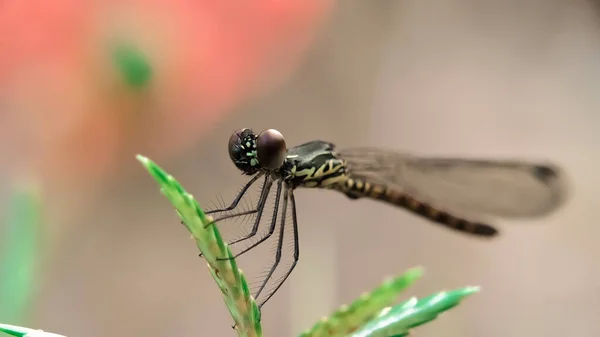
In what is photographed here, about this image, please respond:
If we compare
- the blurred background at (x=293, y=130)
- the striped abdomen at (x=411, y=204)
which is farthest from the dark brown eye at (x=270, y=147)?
the blurred background at (x=293, y=130)

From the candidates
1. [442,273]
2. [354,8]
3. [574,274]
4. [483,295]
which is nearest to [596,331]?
[574,274]

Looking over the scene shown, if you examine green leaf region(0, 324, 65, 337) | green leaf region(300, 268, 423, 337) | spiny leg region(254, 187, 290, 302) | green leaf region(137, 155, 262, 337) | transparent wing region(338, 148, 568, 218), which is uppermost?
transparent wing region(338, 148, 568, 218)

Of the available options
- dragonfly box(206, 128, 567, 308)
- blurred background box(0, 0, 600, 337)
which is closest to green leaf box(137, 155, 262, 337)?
dragonfly box(206, 128, 567, 308)

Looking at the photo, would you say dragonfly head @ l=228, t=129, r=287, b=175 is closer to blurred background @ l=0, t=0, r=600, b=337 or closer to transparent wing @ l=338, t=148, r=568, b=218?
transparent wing @ l=338, t=148, r=568, b=218

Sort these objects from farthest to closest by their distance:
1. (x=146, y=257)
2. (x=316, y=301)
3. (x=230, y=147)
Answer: (x=146, y=257) < (x=316, y=301) < (x=230, y=147)

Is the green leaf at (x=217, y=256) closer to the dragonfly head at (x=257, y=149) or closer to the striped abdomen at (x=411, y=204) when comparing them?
the dragonfly head at (x=257, y=149)

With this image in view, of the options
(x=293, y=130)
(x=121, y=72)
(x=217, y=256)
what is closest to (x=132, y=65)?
(x=121, y=72)

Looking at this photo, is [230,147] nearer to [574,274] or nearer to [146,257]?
[146,257]
